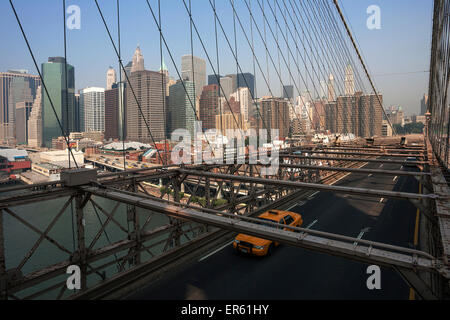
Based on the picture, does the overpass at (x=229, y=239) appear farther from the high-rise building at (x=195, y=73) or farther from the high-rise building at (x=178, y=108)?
the high-rise building at (x=195, y=73)

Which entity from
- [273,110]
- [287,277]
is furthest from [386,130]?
[287,277]

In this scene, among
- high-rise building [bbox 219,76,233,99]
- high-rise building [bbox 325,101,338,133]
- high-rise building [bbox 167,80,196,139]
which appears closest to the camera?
high-rise building [bbox 167,80,196,139]

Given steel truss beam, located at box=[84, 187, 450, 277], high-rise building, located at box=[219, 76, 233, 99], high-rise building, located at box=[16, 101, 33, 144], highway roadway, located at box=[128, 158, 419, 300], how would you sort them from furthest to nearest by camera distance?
high-rise building, located at box=[219, 76, 233, 99] < high-rise building, located at box=[16, 101, 33, 144] < highway roadway, located at box=[128, 158, 419, 300] < steel truss beam, located at box=[84, 187, 450, 277]

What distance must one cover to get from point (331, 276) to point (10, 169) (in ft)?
243

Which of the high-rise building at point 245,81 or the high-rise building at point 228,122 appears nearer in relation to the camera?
the high-rise building at point 245,81

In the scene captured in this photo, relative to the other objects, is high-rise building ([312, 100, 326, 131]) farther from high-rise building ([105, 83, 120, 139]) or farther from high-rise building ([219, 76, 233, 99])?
high-rise building ([105, 83, 120, 139])

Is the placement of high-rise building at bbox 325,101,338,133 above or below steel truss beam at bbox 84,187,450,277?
above

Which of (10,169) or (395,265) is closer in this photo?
(395,265)

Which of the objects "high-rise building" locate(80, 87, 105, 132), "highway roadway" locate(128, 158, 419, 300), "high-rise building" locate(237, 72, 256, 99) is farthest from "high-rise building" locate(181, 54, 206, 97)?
"highway roadway" locate(128, 158, 419, 300)

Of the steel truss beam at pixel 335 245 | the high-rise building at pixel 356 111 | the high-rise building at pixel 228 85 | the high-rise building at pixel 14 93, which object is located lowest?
the steel truss beam at pixel 335 245

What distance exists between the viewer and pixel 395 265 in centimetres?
323

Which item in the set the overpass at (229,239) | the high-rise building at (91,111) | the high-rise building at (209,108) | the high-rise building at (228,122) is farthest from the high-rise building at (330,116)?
the high-rise building at (91,111)

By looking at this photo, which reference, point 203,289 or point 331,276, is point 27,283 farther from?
point 331,276
